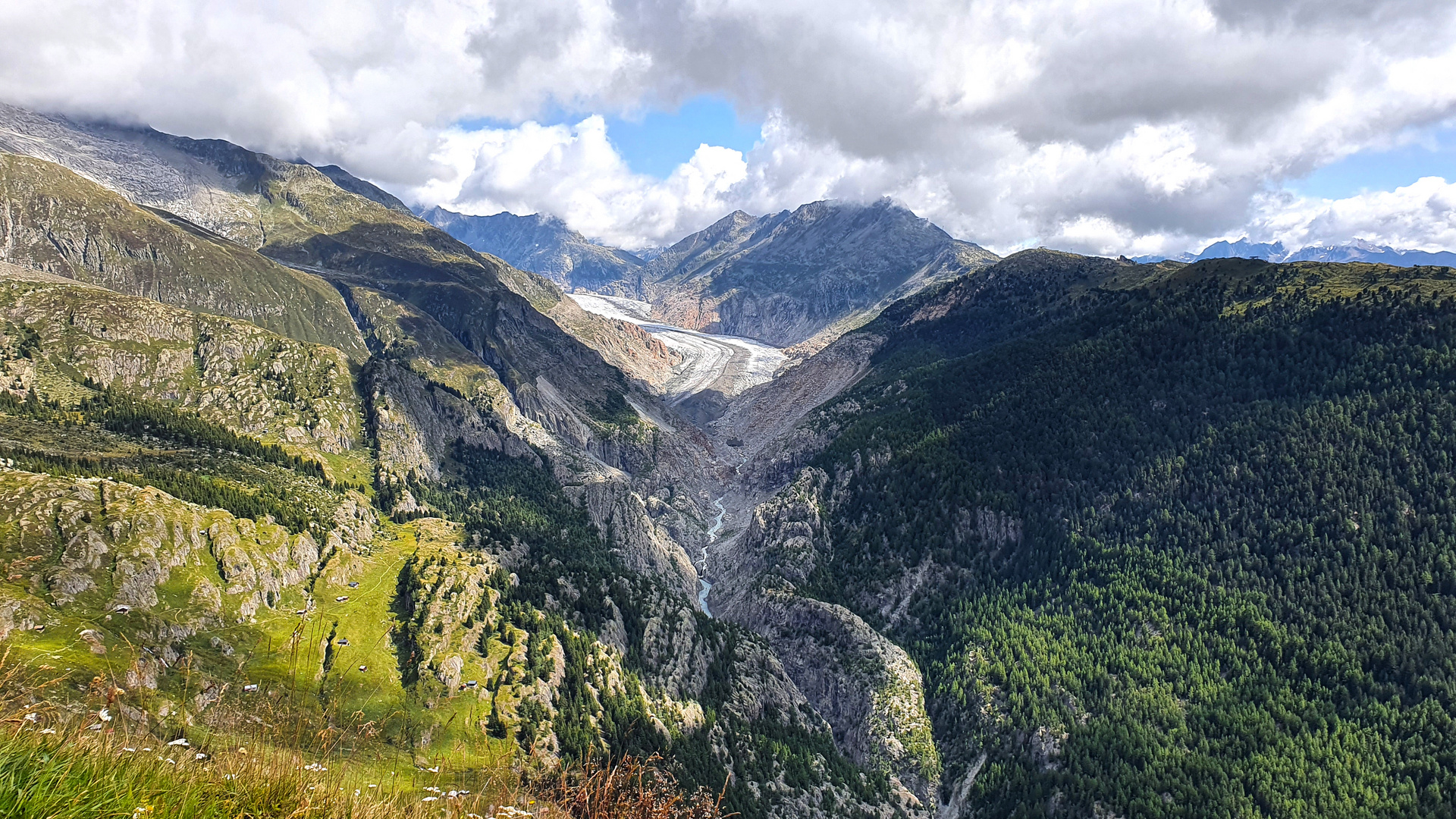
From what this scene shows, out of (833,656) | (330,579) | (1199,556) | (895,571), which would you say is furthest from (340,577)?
(1199,556)

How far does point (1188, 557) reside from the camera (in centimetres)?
13712

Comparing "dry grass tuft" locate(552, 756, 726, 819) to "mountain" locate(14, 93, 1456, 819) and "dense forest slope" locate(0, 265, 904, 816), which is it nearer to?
"dense forest slope" locate(0, 265, 904, 816)

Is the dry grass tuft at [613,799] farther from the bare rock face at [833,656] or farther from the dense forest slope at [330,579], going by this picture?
the bare rock face at [833,656]

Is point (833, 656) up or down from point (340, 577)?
down

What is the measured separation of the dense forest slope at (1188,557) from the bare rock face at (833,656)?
2005mm

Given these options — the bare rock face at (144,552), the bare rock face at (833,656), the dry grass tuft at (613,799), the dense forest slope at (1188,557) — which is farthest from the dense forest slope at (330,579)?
the dense forest slope at (1188,557)

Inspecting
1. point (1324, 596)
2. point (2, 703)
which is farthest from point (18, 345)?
point (1324, 596)

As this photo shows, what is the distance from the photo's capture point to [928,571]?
160000 millimetres

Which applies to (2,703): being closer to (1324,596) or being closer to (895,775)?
(895,775)

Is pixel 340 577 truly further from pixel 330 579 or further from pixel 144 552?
pixel 144 552

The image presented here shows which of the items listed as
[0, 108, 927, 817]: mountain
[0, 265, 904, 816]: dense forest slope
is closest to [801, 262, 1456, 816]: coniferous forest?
[0, 108, 927, 817]: mountain

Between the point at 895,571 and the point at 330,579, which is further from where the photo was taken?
the point at 895,571

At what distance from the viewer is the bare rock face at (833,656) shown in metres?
121

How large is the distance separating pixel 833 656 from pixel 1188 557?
7567cm
